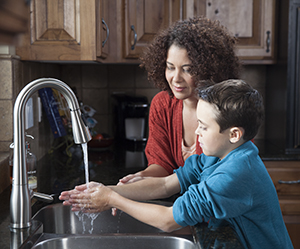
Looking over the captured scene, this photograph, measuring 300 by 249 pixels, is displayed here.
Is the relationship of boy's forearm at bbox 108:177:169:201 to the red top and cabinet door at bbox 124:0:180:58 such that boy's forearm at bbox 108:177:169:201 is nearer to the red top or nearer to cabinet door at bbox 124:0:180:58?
the red top

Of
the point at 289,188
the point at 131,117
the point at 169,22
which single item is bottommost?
the point at 289,188

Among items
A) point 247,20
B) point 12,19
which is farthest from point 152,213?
point 247,20

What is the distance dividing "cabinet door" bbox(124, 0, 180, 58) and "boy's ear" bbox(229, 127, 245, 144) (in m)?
1.33

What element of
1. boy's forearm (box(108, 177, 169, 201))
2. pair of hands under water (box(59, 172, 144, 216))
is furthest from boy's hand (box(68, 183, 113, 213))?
boy's forearm (box(108, 177, 169, 201))

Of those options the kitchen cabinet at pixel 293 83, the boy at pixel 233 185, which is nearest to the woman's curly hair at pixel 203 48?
the boy at pixel 233 185

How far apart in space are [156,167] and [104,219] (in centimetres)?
33

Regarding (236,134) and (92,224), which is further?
(92,224)

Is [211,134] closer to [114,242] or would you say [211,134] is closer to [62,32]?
[114,242]

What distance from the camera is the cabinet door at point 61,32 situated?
1603mm

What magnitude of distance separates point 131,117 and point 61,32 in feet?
3.16

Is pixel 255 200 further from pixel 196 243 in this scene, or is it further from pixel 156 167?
pixel 156 167

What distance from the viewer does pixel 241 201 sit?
0.87 meters

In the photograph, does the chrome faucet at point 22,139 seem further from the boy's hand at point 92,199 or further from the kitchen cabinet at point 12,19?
the kitchen cabinet at point 12,19

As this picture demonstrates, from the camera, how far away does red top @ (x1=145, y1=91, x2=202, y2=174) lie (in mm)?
1549
